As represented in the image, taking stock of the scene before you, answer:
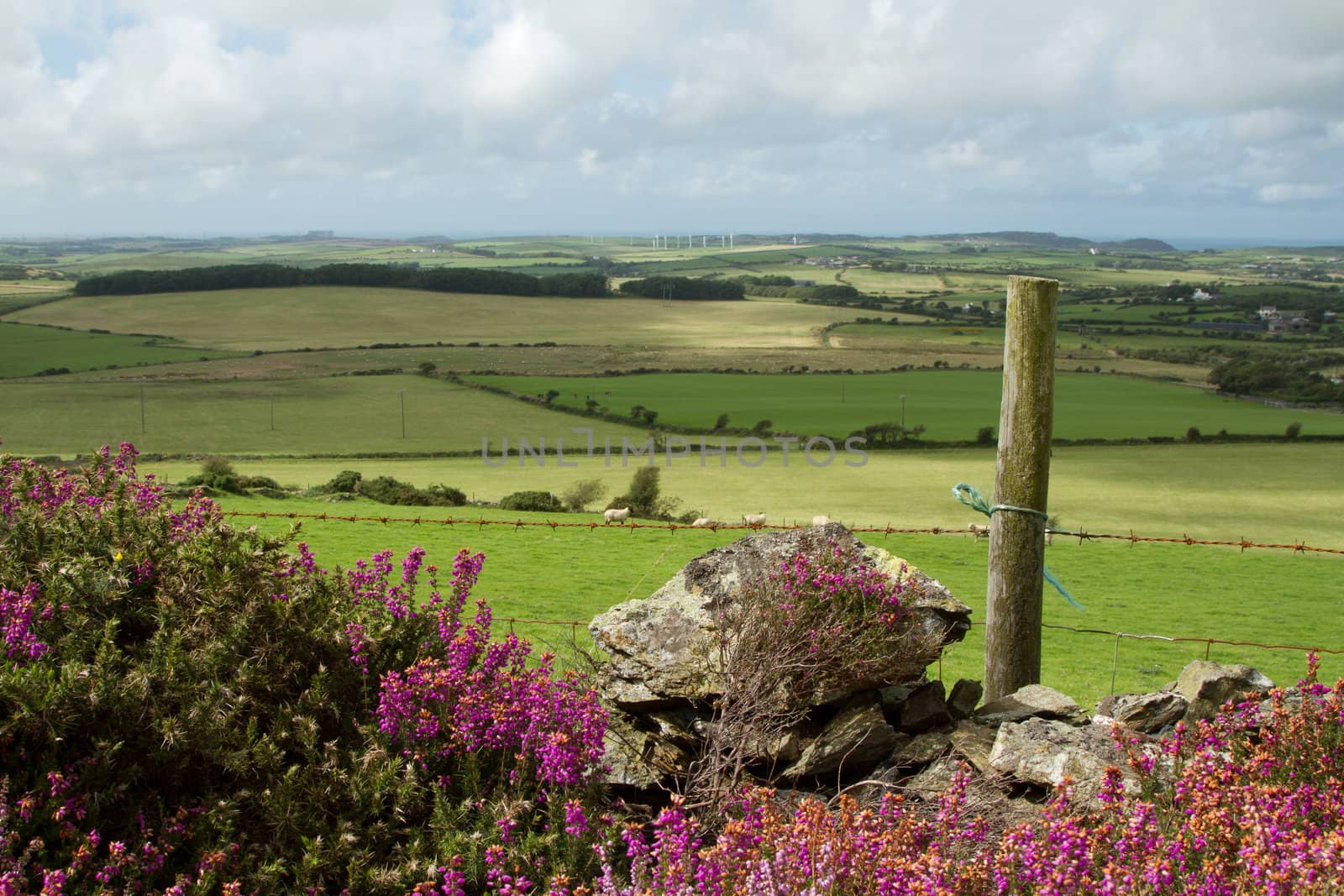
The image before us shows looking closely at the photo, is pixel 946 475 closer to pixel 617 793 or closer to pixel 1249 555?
pixel 1249 555

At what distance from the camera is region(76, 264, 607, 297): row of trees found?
147m

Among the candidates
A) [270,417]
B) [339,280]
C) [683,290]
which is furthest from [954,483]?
[339,280]

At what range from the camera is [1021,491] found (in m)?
6.59

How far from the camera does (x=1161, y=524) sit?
36.4 m

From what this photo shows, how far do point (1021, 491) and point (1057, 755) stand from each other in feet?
5.81

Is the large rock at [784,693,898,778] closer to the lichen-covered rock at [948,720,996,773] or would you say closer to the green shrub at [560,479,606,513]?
the lichen-covered rock at [948,720,996,773]

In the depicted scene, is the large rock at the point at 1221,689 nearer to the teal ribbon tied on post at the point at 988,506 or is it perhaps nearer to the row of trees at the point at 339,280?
the teal ribbon tied on post at the point at 988,506

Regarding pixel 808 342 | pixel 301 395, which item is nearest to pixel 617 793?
pixel 301 395

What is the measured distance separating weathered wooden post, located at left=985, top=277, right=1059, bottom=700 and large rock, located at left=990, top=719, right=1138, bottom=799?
88 centimetres

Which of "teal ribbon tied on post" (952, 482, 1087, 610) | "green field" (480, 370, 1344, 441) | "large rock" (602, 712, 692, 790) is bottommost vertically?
"green field" (480, 370, 1344, 441)

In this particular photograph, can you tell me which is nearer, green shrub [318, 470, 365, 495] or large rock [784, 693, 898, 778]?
large rock [784, 693, 898, 778]

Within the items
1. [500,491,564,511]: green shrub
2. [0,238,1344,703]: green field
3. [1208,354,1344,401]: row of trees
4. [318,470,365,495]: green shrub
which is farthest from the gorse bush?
[1208,354,1344,401]: row of trees

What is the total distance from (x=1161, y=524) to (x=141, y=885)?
3720 cm

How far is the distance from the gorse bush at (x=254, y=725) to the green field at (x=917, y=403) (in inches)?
2254
